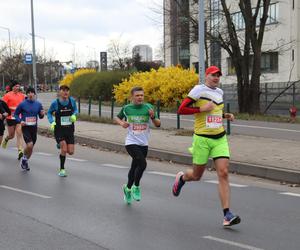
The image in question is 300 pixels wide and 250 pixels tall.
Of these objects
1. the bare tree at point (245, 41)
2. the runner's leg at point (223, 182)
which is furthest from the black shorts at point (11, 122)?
the bare tree at point (245, 41)

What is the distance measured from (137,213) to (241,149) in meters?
6.59

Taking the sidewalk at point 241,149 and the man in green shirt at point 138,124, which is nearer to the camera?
the man in green shirt at point 138,124

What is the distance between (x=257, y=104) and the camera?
28328mm

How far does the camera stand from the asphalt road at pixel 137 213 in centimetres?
584

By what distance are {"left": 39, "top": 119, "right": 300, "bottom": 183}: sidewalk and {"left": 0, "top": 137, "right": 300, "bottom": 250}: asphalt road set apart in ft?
1.22

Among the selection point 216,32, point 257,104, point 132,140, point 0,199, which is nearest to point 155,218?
point 132,140

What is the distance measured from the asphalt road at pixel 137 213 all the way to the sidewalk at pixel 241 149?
0.37 metres

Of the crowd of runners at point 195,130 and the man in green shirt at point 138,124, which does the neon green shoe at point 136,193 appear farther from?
the man in green shirt at point 138,124

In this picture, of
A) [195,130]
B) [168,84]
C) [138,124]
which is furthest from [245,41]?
[195,130]

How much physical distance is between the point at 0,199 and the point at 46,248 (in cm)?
304

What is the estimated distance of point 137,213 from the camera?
7.26 meters

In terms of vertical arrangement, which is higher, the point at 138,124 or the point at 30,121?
the point at 138,124

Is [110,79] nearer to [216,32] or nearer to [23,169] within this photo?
[216,32]

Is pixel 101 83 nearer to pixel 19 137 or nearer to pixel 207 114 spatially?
pixel 19 137
